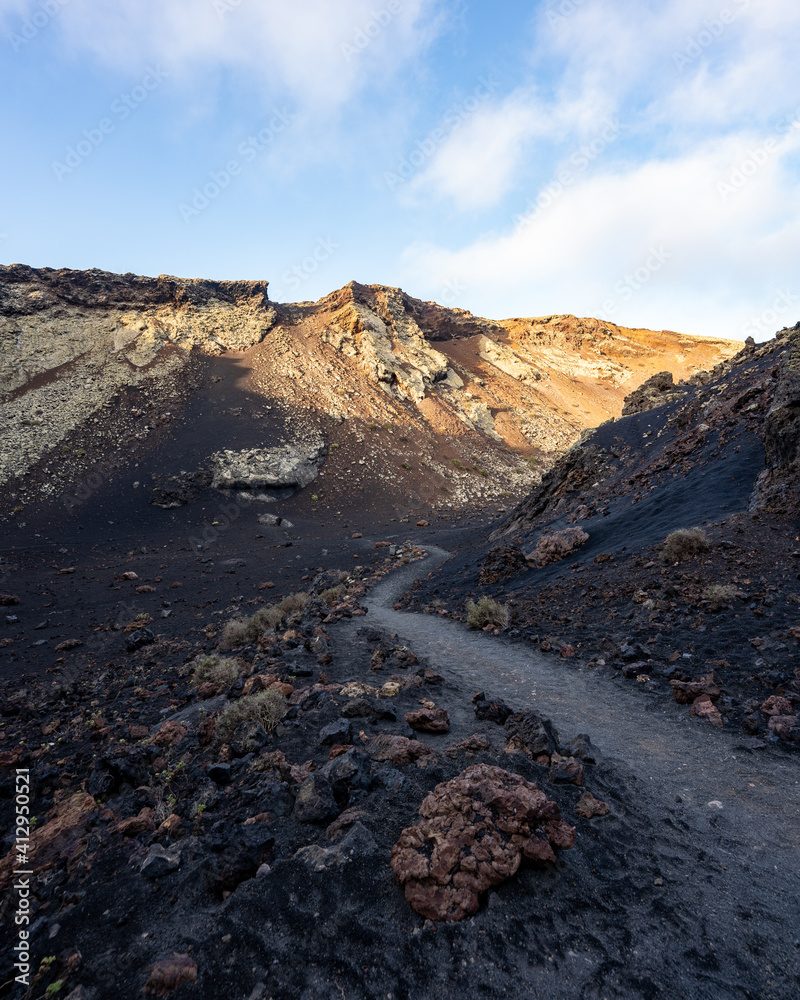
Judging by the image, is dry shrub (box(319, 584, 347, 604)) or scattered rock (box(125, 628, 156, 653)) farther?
dry shrub (box(319, 584, 347, 604))

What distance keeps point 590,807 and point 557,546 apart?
416 inches

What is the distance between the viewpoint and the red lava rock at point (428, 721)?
17.5ft

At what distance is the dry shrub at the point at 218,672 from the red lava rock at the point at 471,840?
209 inches

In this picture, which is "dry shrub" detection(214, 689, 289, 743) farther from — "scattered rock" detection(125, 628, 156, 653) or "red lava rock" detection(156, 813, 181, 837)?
"scattered rock" detection(125, 628, 156, 653)

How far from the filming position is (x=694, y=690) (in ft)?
19.1

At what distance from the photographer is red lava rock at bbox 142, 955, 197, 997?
2.30 meters

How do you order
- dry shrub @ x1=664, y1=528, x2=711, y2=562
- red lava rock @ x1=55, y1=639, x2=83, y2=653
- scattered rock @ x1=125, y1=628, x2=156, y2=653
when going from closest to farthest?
dry shrub @ x1=664, y1=528, x2=711, y2=562 < scattered rock @ x1=125, y1=628, x2=156, y2=653 < red lava rock @ x1=55, y1=639, x2=83, y2=653

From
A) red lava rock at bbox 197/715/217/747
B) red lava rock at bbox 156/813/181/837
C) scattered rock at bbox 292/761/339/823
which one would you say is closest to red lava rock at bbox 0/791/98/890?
red lava rock at bbox 156/813/181/837

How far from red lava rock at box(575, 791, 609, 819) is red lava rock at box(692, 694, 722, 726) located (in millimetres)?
2597

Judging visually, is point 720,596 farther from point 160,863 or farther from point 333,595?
point 333,595

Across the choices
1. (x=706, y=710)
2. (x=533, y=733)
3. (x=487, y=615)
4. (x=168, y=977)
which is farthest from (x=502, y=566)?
(x=168, y=977)

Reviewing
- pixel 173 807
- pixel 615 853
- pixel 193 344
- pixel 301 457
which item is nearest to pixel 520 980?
pixel 615 853

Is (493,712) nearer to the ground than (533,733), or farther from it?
nearer to the ground

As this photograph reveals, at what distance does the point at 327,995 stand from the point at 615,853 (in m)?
2.15
